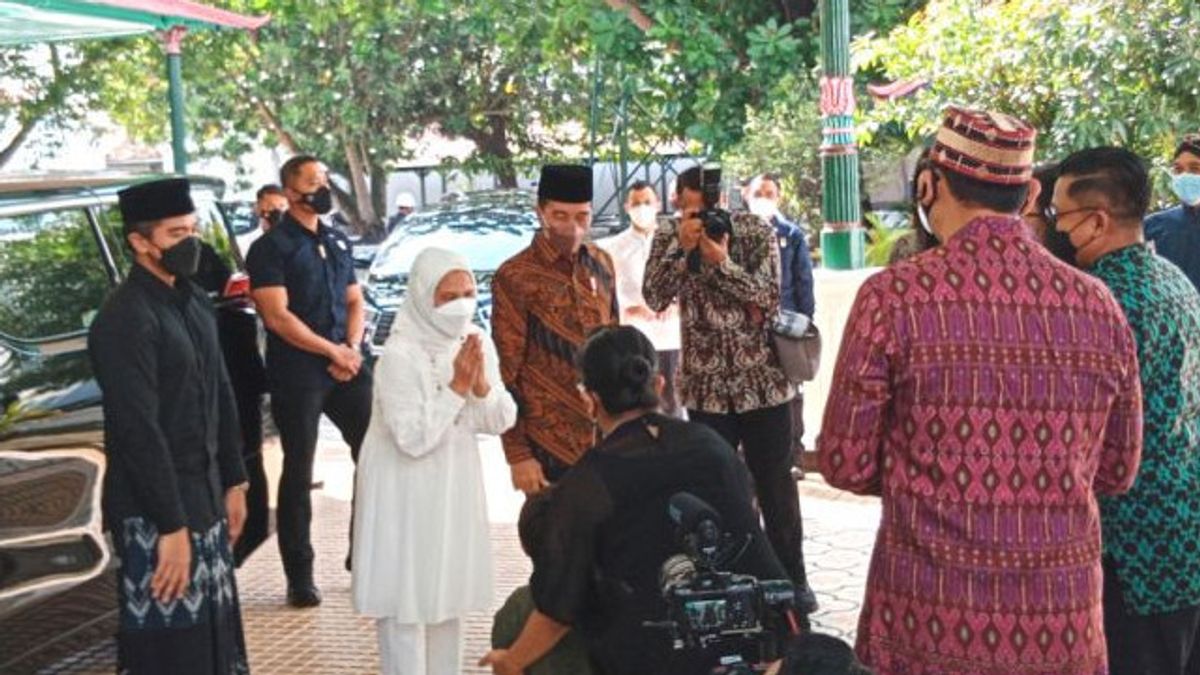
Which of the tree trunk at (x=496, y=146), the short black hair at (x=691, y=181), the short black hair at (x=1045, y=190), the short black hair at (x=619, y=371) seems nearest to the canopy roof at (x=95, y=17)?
the short black hair at (x=691, y=181)

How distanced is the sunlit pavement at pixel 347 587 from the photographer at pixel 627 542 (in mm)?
1682

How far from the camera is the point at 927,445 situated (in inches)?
125

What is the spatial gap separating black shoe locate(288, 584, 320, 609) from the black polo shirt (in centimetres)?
88

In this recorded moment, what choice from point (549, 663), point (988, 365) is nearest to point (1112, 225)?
point (988, 365)

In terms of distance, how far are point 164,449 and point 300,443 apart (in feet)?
8.38

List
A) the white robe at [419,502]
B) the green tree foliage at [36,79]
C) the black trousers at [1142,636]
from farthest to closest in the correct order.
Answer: the green tree foliage at [36,79], the white robe at [419,502], the black trousers at [1142,636]

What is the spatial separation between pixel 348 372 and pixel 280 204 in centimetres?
379

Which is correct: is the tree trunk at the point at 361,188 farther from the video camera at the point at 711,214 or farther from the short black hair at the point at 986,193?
the short black hair at the point at 986,193

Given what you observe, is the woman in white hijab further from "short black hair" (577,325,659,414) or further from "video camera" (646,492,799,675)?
"video camera" (646,492,799,675)

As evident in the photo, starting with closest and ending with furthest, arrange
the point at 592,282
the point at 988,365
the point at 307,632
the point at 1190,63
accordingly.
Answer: the point at 988,365
the point at 592,282
the point at 307,632
the point at 1190,63

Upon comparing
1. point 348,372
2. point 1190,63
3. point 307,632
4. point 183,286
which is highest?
point 1190,63

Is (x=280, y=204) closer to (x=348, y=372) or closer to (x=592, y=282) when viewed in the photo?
(x=348, y=372)

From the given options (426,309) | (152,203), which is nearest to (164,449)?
(152,203)

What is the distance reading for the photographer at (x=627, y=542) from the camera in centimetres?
366
